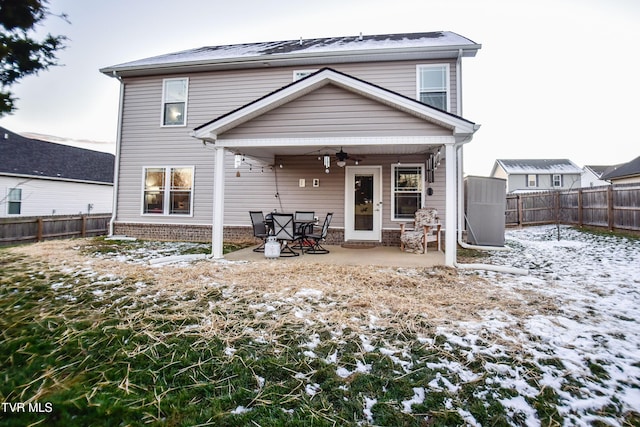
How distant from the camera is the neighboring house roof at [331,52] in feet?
25.7

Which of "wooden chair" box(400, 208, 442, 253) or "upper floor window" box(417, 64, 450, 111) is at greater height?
"upper floor window" box(417, 64, 450, 111)

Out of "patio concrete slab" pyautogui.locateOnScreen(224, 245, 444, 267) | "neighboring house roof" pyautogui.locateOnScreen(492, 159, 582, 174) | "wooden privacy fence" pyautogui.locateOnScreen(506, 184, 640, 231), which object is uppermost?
"neighboring house roof" pyautogui.locateOnScreen(492, 159, 582, 174)

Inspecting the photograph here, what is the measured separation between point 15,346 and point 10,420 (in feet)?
3.82

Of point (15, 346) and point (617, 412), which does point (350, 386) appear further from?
point (15, 346)

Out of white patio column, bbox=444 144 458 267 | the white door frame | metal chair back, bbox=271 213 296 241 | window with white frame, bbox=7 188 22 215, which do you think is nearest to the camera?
white patio column, bbox=444 144 458 267

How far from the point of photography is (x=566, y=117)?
18.9 meters

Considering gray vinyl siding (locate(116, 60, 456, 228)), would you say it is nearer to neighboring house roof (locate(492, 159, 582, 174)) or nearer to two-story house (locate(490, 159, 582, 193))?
two-story house (locate(490, 159, 582, 193))

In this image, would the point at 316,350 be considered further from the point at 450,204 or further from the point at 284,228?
the point at 284,228

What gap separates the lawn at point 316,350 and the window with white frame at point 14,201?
41.9 feet

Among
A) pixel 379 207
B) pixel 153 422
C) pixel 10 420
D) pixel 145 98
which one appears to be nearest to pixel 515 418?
pixel 153 422

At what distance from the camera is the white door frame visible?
27.6ft

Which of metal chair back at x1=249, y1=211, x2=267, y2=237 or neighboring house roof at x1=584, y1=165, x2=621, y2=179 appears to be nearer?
metal chair back at x1=249, y1=211, x2=267, y2=237

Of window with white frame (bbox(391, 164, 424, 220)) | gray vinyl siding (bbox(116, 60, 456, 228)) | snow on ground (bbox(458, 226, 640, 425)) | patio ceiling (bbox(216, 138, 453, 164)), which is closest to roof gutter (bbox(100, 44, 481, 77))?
gray vinyl siding (bbox(116, 60, 456, 228))

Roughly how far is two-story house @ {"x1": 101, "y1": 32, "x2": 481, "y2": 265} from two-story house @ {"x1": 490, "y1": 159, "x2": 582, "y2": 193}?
81.8 feet
